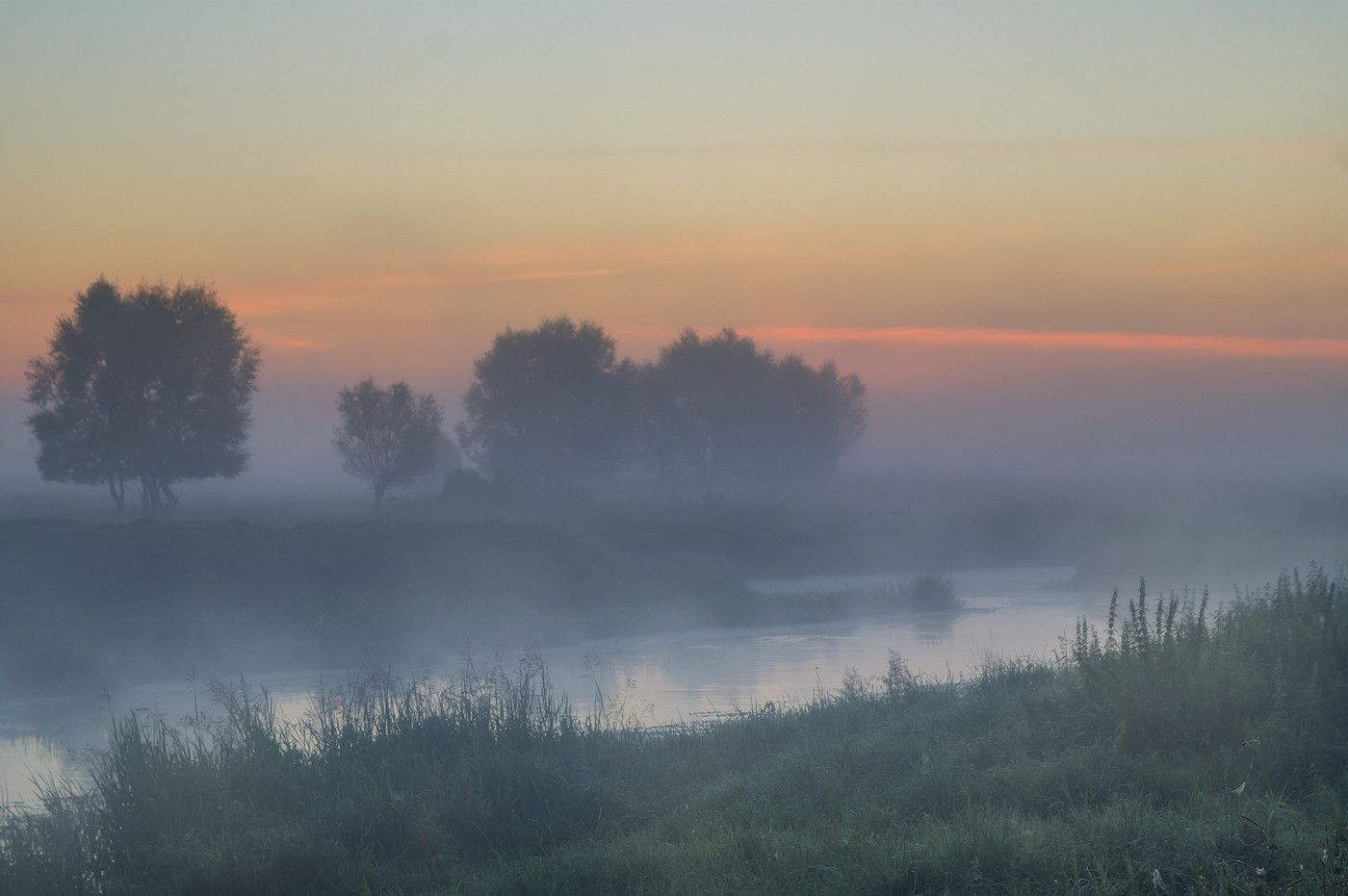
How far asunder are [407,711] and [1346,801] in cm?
692

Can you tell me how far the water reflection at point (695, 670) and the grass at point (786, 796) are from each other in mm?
1536

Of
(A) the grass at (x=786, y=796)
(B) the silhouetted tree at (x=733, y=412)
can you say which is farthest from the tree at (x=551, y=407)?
(A) the grass at (x=786, y=796)

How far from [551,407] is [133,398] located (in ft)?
73.6

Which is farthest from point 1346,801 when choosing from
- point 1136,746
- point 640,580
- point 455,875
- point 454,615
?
point 640,580

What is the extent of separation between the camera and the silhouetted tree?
Answer: 207 ft

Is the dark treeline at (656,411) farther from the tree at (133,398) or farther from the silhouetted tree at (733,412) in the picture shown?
the tree at (133,398)

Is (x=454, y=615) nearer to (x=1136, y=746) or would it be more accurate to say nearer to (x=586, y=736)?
(x=586, y=736)

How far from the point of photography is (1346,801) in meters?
6.69

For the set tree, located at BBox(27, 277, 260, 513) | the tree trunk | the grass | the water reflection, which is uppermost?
tree, located at BBox(27, 277, 260, 513)

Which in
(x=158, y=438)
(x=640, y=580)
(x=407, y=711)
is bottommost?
(x=640, y=580)

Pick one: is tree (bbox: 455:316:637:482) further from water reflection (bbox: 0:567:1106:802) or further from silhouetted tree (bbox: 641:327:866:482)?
water reflection (bbox: 0:567:1106:802)

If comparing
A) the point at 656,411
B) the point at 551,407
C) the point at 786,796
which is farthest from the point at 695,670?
the point at 656,411

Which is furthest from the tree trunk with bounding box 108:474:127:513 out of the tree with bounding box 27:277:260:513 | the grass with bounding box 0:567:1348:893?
the grass with bounding box 0:567:1348:893

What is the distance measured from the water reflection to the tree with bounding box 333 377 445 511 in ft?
80.6
